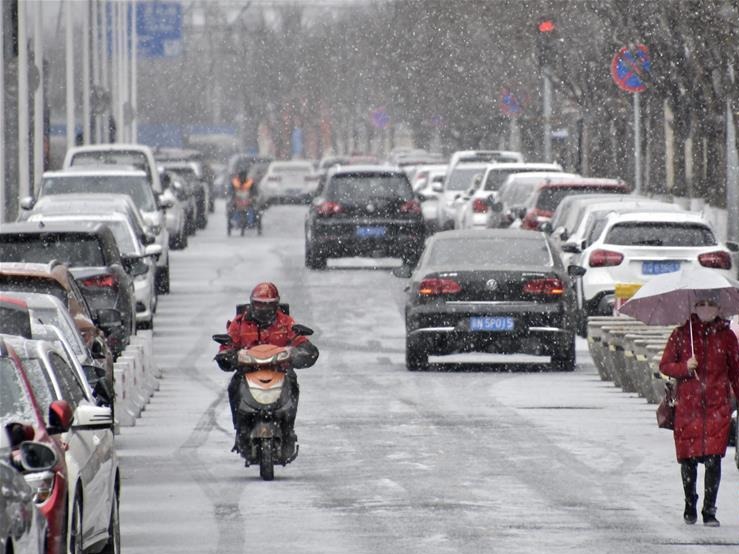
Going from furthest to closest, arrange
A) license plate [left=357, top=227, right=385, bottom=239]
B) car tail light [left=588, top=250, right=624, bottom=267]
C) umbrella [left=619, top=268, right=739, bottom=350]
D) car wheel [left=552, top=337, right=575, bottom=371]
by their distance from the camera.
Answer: license plate [left=357, top=227, right=385, bottom=239], car tail light [left=588, top=250, right=624, bottom=267], car wheel [left=552, top=337, right=575, bottom=371], umbrella [left=619, top=268, right=739, bottom=350]

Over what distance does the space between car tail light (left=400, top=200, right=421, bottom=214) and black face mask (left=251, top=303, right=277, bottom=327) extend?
24639 millimetres

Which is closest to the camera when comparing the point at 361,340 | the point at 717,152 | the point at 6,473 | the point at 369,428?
the point at 6,473

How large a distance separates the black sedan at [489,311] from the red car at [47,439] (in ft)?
44.0

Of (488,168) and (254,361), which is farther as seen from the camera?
(488,168)

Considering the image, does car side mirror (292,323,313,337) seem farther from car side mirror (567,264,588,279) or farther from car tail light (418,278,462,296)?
car side mirror (567,264,588,279)

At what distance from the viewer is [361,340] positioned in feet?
91.1

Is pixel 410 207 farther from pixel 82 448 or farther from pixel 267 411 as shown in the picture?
pixel 82 448

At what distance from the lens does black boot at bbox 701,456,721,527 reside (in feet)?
43.2

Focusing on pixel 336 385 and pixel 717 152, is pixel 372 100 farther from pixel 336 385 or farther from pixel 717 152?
pixel 336 385

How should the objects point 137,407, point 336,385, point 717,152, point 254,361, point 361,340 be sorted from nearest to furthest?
point 254,361 → point 137,407 → point 336,385 → point 361,340 → point 717,152

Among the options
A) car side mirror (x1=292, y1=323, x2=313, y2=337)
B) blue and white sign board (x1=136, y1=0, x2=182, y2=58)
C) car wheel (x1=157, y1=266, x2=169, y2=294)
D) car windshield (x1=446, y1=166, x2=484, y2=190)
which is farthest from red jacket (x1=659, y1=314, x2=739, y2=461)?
blue and white sign board (x1=136, y1=0, x2=182, y2=58)

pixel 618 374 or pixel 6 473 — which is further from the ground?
pixel 6 473

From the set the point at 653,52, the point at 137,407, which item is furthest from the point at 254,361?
the point at 653,52

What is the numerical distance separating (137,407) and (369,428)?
236cm
